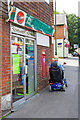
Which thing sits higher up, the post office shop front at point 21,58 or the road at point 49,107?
the post office shop front at point 21,58

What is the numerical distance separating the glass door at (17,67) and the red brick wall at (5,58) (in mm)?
351

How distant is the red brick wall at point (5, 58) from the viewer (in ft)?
15.5

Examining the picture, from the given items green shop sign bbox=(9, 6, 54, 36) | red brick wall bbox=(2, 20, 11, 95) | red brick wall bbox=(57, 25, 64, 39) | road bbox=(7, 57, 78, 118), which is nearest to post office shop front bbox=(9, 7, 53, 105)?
green shop sign bbox=(9, 6, 54, 36)

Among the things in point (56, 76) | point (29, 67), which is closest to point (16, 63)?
point (29, 67)

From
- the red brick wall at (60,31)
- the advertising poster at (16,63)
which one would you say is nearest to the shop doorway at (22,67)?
the advertising poster at (16,63)

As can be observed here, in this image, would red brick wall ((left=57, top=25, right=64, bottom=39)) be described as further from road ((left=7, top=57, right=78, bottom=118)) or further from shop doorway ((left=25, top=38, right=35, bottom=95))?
road ((left=7, top=57, right=78, bottom=118))

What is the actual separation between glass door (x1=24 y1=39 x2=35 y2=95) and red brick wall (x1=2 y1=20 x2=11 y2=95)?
121 centimetres

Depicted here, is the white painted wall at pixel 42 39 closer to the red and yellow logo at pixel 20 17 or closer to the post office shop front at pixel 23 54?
the post office shop front at pixel 23 54

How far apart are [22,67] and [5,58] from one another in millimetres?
1199

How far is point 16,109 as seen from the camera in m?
5.05

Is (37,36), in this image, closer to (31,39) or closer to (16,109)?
(31,39)

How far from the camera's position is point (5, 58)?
15.8ft

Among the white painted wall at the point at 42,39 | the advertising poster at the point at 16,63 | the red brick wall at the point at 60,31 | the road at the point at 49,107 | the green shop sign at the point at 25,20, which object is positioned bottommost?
the road at the point at 49,107

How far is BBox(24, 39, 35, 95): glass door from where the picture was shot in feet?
20.9
